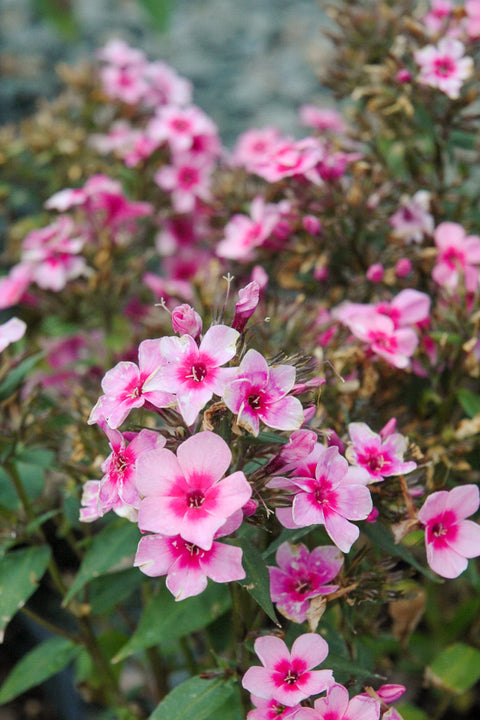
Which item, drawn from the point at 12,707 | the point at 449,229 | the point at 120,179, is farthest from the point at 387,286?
the point at 12,707

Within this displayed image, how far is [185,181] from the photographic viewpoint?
1.77 m

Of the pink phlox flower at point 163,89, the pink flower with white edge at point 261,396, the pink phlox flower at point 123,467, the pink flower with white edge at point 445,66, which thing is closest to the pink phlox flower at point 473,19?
the pink flower with white edge at point 445,66

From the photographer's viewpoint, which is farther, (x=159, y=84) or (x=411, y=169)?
(x=159, y=84)

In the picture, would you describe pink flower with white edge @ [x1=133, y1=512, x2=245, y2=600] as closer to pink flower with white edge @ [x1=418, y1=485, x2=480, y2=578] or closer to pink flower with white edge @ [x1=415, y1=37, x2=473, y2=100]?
pink flower with white edge @ [x1=418, y1=485, x2=480, y2=578]

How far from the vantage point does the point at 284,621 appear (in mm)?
1097

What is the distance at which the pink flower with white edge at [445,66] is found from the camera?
1352mm

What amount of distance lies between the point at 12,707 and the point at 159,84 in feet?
5.47

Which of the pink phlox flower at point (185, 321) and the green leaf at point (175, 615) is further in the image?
the green leaf at point (175, 615)

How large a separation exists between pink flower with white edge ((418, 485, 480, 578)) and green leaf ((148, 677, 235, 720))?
1.07 feet

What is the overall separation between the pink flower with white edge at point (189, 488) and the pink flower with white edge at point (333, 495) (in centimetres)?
8

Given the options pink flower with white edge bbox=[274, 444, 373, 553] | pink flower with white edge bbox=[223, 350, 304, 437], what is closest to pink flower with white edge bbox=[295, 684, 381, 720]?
pink flower with white edge bbox=[274, 444, 373, 553]

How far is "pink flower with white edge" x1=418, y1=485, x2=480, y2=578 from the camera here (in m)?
0.89

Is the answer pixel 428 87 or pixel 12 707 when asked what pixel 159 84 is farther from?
pixel 12 707

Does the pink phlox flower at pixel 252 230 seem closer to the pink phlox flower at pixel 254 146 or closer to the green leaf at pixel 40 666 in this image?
the pink phlox flower at pixel 254 146
